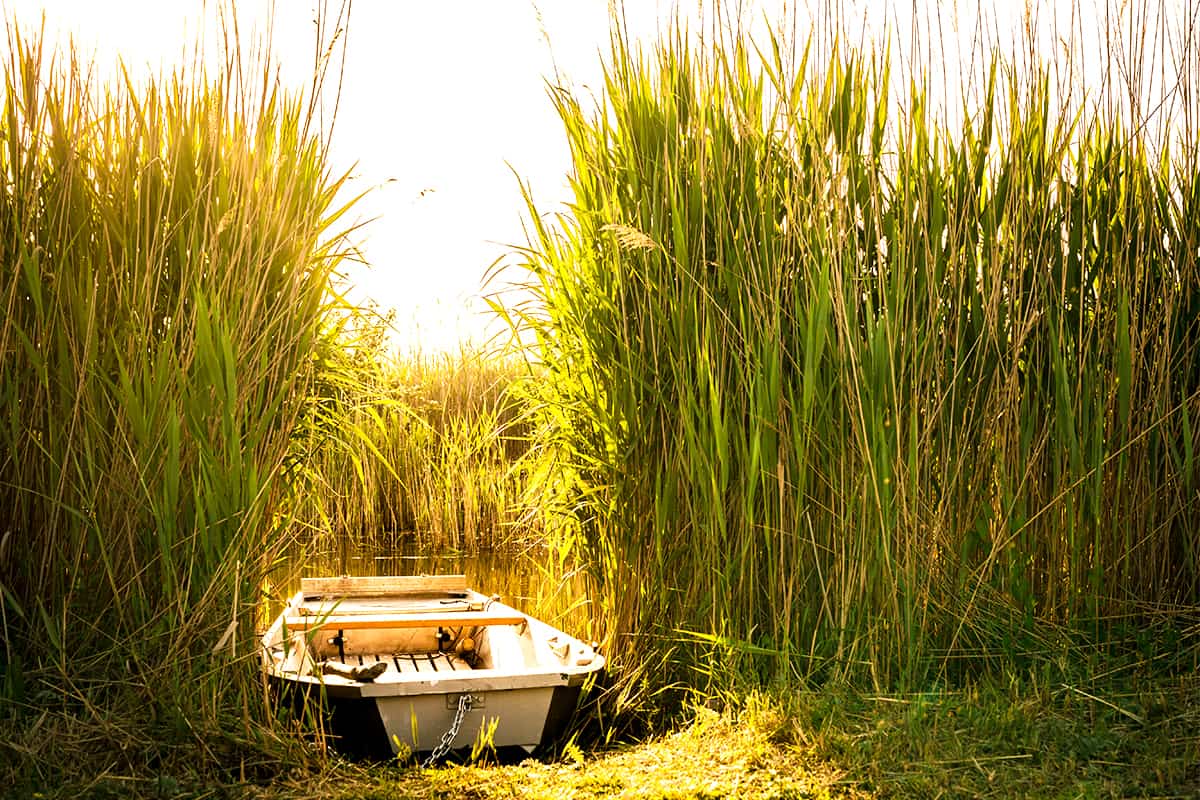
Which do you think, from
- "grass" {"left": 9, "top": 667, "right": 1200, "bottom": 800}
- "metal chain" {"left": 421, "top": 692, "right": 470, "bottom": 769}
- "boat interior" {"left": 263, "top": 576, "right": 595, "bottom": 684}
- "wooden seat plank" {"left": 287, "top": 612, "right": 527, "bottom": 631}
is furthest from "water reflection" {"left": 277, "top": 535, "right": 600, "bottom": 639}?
"grass" {"left": 9, "top": 667, "right": 1200, "bottom": 800}

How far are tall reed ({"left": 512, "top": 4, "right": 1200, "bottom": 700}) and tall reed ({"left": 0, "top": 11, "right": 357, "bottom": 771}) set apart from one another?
1.10m

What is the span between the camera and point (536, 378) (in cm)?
444

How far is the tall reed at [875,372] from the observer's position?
11.1 ft

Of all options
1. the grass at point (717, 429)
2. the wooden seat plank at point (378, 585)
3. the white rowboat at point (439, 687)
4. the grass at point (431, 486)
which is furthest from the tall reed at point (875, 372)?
the grass at point (431, 486)

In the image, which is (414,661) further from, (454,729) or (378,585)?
(454,729)

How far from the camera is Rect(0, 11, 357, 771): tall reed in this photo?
3.07 m

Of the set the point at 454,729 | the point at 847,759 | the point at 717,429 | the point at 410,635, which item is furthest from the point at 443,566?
the point at 847,759

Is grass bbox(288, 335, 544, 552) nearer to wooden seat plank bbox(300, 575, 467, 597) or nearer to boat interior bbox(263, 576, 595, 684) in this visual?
wooden seat plank bbox(300, 575, 467, 597)

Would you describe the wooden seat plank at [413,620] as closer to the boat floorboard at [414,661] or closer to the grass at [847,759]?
the boat floorboard at [414,661]

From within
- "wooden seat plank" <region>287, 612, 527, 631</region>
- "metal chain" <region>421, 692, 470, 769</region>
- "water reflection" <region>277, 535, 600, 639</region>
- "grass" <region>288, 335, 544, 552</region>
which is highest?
"grass" <region>288, 335, 544, 552</region>

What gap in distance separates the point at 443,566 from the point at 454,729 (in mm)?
4675

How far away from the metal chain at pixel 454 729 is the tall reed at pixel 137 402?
1.97 ft

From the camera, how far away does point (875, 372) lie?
337 centimetres

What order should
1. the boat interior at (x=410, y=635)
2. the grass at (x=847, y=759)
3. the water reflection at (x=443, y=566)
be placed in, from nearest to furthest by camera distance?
1. the grass at (x=847, y=759)
2. the boat interior at (x=410, y=635)
3. the water reflection at (x=443, y=566)
